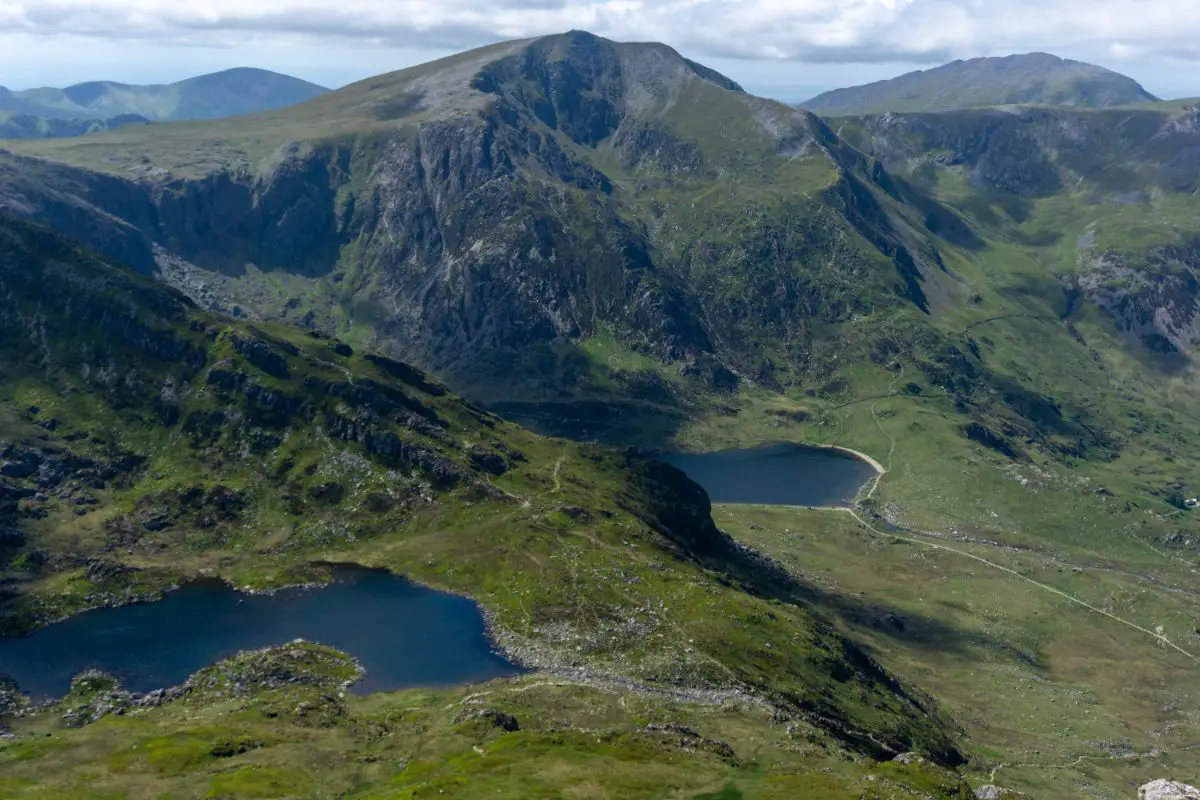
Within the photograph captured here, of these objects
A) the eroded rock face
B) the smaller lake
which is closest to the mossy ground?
the smaller lake

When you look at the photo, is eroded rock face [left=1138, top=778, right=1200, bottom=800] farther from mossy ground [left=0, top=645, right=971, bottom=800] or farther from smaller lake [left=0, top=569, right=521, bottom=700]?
smaller lake [left=0, top=569, right=521, bottom=700]

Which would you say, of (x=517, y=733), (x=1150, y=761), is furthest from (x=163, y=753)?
(x=1150, y=761)

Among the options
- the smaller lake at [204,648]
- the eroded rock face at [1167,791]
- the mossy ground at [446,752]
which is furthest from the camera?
the smaller lake at [204,648]

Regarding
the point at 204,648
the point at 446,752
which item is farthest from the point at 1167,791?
the point at 204,648

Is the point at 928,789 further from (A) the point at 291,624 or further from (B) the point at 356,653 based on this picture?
(A) the point at 291,624

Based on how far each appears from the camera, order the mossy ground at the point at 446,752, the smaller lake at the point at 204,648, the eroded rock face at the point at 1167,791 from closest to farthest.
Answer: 1. the mossy ground at the point at 446,752
2. the eroded rock face at the point at 1167,791
3. the smaller lake at the point at 204,648

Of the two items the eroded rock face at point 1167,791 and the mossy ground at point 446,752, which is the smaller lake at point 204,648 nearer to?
the mossy ground at point 446,752

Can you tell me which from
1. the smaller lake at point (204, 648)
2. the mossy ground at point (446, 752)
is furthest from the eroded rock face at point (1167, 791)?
the smaller lake at point (204, 648)

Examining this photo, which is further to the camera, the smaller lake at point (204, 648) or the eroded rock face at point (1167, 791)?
the smaller lake at point (204, 648)

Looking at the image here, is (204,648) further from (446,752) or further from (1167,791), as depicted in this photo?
(1167,791)
